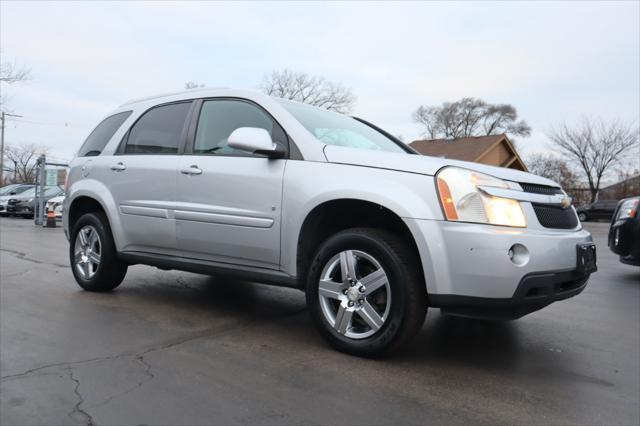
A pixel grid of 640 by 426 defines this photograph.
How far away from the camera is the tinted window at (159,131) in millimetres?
4484

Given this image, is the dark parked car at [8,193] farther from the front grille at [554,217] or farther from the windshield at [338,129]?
the front grille at [554,217]

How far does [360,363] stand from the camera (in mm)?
3184

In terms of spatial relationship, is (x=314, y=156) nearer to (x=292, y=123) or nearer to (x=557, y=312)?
(x=292, y=123)

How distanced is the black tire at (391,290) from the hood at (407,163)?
428 millimetres

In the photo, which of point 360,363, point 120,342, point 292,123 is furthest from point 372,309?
point 120,342

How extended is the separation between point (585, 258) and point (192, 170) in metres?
2.89

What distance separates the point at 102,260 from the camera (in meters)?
4.93

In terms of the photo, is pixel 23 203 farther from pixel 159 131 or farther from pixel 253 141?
pixel 253 141

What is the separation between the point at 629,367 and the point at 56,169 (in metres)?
19.6

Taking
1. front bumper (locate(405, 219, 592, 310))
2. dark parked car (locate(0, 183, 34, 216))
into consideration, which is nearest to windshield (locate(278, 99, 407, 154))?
front bumper (locate(405, 219, 592, 310))

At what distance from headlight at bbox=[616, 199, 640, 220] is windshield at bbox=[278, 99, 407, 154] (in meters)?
4.32

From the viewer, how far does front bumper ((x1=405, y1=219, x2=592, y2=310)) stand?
2879mm

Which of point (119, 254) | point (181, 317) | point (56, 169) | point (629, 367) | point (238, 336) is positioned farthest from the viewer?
point (56, 169)

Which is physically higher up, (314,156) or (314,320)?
(314,156)
